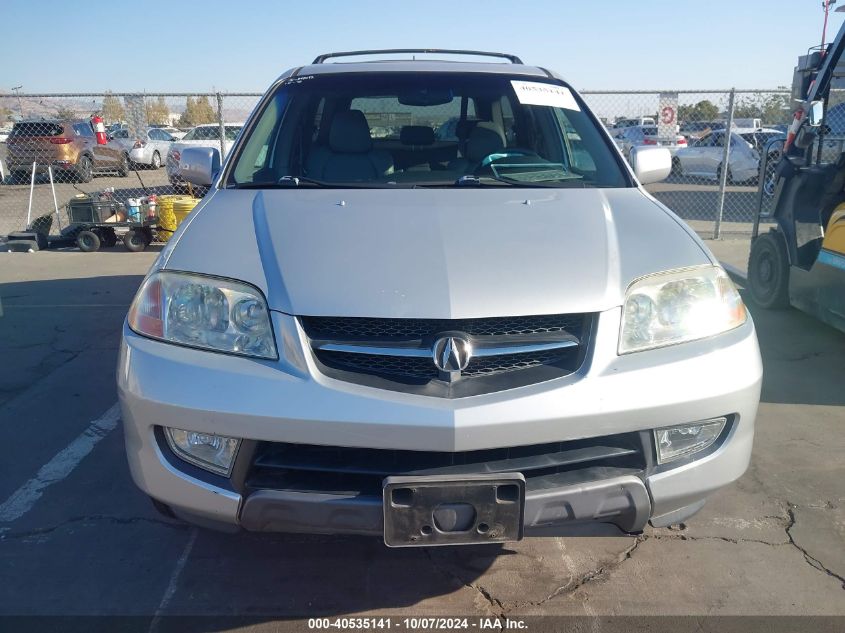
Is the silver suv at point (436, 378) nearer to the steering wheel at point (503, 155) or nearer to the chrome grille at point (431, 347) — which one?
the chrome grille at point (431, 347)

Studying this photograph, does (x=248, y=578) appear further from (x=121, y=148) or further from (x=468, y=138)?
(x=121, y=148)

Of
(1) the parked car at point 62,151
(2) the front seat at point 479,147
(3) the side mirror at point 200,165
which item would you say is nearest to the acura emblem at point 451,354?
(2) the front seat at point 479,147

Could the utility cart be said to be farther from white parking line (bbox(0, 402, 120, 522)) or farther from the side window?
the side window

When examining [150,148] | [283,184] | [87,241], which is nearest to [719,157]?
[87,241]

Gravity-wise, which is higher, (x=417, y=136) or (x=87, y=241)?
(x=417, y=136)

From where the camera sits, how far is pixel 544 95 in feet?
11.5

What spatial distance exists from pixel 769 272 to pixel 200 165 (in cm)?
485

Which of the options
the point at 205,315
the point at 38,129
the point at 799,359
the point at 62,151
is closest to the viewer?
the point at 205,315

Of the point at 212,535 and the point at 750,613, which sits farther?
the point at 212,535

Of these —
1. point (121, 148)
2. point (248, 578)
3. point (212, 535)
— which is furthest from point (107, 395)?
point (121, 148)

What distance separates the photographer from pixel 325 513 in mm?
2027

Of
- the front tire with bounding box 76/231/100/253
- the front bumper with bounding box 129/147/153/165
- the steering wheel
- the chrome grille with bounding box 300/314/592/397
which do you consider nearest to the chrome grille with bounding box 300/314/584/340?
the chrome grille with bounding box 300/314/592/397

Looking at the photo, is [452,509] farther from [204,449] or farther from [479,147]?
[479,147]

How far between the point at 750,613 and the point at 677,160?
54.2ft
